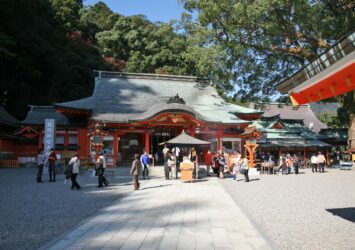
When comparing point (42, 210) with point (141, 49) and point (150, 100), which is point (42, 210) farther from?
point (141, 49)

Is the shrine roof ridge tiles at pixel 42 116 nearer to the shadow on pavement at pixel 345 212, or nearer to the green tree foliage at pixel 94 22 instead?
the shadow on pavement at pixel 345 212

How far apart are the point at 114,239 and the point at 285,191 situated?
829cm

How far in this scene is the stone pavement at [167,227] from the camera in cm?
526

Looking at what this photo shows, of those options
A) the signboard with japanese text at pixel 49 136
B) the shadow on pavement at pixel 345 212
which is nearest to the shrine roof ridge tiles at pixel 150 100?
the signboard with japanese text at pixel 49 136

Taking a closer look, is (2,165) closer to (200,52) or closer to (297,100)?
(200,52)

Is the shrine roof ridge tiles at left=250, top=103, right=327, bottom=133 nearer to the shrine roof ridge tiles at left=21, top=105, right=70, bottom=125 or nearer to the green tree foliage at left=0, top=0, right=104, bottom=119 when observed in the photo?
the green tree foliage at left=0, top=0, right=104, bottom=119

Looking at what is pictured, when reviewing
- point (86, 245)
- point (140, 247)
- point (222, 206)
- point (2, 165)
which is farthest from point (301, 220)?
point (2, 165)

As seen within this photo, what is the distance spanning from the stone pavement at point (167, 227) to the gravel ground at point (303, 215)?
47cm

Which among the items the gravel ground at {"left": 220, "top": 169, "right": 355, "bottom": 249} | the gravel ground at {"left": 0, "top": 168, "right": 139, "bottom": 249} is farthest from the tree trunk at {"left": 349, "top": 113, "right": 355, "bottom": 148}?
the gravel ground at {"left": 0, "top": 168, "right": 139, "bottom": 249}

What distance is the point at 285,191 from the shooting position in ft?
39.8

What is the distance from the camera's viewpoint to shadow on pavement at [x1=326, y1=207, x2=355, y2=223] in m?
7.49

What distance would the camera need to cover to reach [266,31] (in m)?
21.0

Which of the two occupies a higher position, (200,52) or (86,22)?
(86,22)

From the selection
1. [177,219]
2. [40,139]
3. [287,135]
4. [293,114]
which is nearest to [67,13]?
[40,139]
